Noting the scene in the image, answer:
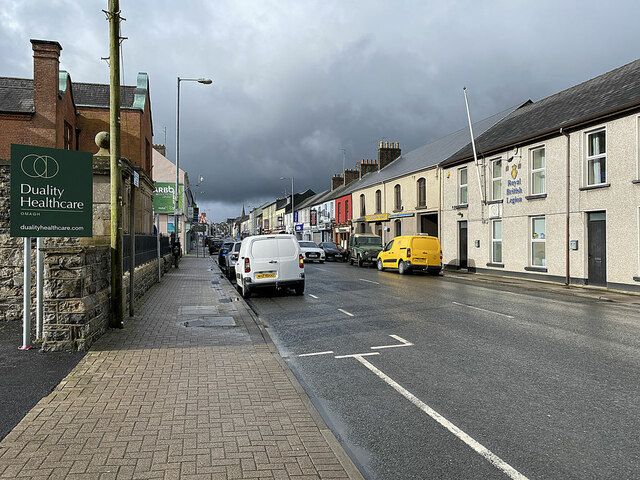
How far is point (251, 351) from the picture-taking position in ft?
22.6

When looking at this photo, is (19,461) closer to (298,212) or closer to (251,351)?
(251,351)

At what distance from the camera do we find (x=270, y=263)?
13.9 m

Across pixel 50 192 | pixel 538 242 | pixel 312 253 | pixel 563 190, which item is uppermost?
pixel 563 190

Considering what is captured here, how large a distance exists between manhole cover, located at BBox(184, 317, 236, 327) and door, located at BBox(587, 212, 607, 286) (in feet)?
45.1

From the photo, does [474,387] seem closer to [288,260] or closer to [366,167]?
[288,260]

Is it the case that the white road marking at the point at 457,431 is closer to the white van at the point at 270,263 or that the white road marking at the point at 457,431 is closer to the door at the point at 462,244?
the white van at the point at 270,263

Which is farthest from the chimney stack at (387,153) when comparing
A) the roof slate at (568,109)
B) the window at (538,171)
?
the window at (538,171)

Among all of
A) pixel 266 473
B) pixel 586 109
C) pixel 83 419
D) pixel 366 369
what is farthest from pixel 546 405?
pixel 586 109

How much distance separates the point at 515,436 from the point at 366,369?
7.80 feet

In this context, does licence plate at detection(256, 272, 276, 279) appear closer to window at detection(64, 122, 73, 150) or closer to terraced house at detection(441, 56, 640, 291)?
terraced house at detection(441, 56, 640, 291)

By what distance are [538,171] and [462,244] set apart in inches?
274

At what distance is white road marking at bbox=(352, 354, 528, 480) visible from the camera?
341 cm

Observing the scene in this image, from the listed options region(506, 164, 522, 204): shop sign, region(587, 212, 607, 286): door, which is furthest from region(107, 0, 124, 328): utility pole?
region(506, 164, 522, 204): shop sign

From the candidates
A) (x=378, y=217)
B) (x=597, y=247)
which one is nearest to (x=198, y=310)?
(x=597, y=247)
